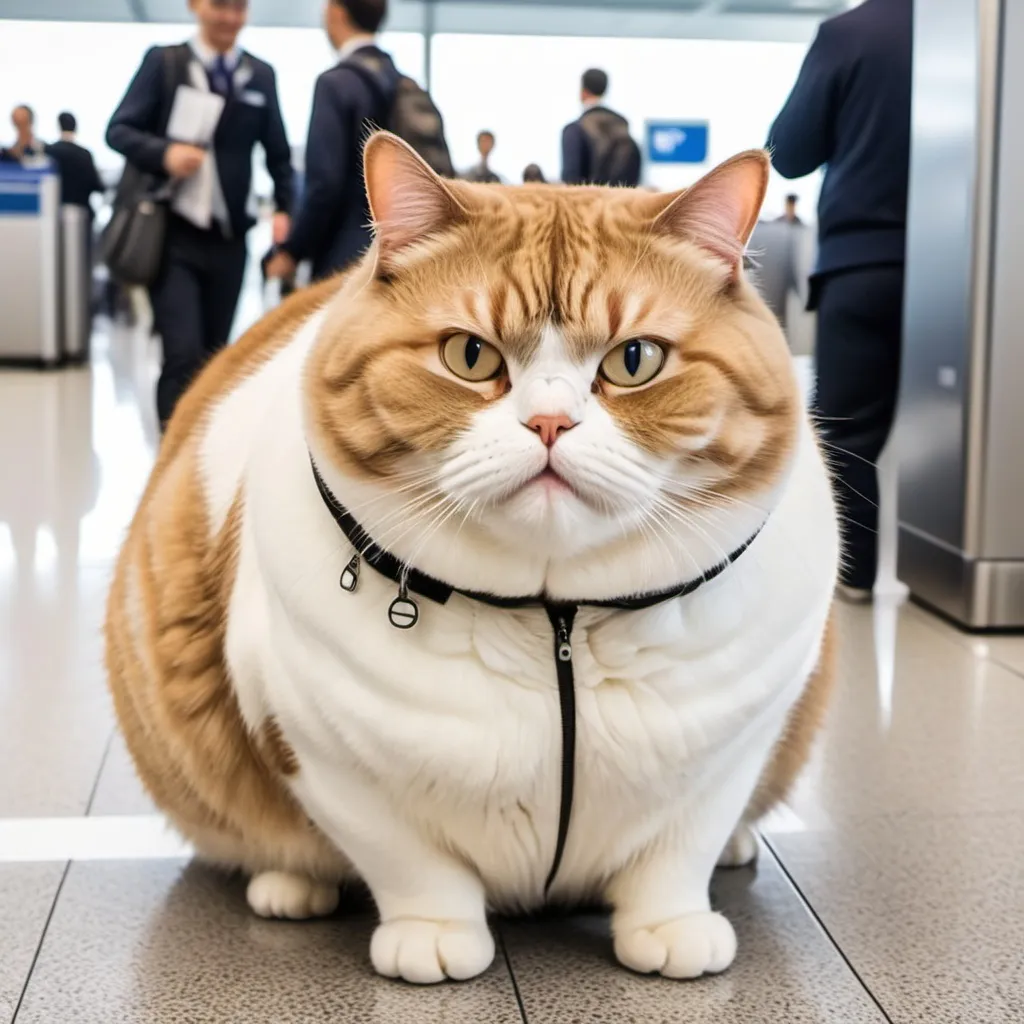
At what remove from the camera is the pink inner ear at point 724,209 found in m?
1.13

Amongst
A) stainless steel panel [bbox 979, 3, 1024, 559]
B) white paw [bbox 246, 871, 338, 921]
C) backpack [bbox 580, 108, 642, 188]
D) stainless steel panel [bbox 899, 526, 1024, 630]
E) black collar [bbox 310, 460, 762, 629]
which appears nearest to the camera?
black collar [bbox 310, 460, 762, 629]

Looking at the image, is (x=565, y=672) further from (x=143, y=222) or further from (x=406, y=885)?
(x=143, y=222)

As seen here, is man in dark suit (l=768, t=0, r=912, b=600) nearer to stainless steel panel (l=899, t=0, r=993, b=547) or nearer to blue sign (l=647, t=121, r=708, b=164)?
stainless steel panel (l=899, t=0, r=993, b=547)

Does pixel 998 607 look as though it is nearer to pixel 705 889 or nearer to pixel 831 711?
pixel 831 711

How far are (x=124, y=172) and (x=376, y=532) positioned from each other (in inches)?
112

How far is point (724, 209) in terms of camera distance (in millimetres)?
1153

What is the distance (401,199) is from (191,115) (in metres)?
2.60

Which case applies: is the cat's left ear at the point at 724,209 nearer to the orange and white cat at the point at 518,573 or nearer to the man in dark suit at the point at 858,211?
the orange and white cat at the point at 518,573

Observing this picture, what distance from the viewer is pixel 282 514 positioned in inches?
49.3

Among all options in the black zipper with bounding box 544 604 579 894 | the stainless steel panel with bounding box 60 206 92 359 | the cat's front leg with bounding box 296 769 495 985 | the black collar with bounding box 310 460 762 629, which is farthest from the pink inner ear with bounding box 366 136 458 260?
the stainless steel panel with bounding box 60 206 92 359

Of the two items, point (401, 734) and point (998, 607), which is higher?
point (401, 734)

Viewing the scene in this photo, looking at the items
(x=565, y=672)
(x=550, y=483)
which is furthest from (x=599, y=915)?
(x=550, y=483)

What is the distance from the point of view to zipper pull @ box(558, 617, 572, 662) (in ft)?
3.94

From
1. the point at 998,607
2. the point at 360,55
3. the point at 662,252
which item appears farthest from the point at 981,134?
the point at 662,252
